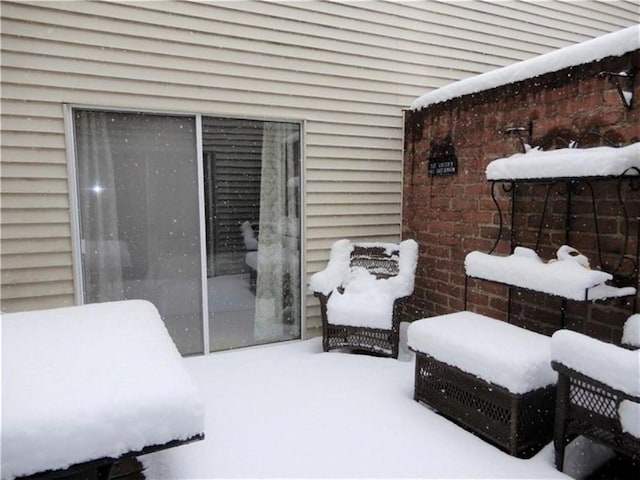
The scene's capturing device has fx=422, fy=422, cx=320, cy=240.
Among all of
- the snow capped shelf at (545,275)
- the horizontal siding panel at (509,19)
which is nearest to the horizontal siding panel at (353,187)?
the snow capped shelf at (545,275)

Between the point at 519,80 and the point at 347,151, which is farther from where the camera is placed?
the point at 347,151

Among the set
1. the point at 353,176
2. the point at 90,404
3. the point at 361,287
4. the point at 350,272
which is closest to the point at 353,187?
the point at 353,176

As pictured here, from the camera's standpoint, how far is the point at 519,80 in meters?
2.85

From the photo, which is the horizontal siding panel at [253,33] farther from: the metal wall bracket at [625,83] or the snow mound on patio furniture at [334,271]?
the metal wall bracket at [625,83]

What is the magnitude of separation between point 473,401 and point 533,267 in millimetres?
856

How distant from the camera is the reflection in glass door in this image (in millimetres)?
3383

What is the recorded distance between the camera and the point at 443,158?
3600mm

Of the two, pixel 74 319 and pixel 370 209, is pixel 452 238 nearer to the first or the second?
pixel 370 209

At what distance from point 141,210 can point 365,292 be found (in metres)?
1.88

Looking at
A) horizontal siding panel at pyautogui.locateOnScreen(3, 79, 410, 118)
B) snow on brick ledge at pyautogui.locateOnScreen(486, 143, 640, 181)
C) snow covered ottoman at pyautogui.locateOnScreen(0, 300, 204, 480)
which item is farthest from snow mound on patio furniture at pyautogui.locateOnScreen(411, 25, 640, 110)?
snow covered ottoman at pyautogui.locateOnScreen(0, 300, 204, 480)

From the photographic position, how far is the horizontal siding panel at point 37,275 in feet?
9.35

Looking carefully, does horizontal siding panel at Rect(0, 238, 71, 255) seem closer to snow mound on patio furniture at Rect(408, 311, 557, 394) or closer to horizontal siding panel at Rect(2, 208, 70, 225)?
horizontal siding panel at Rect(2, 208, 70, 225)

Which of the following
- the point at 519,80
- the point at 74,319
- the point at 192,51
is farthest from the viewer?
the point at 192,51

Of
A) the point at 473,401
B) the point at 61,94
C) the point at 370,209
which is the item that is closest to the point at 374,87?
the point at 370,209
